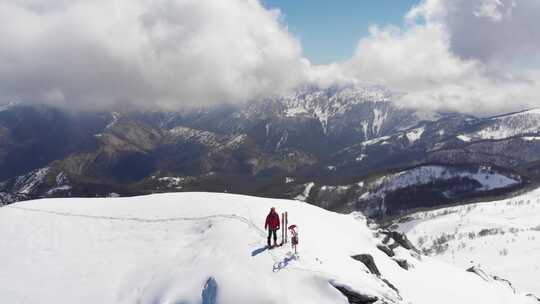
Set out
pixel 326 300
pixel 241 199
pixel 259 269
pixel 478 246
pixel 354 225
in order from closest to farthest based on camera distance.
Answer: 1. pixel 326 300
2. pixel 259 269
3. pixel 241 199
4. pixel 354 225
5. pixel 478 246

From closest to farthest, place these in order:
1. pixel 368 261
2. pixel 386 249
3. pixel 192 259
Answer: pixel 192 259, pixel 368 261, pixel 386 249

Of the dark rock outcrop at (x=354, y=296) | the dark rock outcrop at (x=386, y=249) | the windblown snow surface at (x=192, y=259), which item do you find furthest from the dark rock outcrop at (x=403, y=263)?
the dark rock outcrop at (x=354, y=296)

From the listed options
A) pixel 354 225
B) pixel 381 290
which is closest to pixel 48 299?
pixel 381 290

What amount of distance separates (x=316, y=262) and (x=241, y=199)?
60.7 ft

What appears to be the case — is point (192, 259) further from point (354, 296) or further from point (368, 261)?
point (368, 261)

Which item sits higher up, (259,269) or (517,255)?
(259,269)

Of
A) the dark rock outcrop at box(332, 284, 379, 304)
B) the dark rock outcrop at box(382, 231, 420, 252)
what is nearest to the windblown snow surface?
the dark rock outcrop at box(332, 284, 379, 304)

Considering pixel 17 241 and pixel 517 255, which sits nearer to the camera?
pixel 17 241

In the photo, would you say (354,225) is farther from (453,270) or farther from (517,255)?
(517,255)

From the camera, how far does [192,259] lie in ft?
115

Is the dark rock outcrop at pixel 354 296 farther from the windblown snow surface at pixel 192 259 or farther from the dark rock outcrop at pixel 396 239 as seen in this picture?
the dark rock outcrop at pixel 396 239

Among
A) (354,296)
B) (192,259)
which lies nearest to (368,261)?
(354,296)

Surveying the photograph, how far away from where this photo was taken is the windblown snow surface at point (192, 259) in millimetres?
30531

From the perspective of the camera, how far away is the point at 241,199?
49.8m
